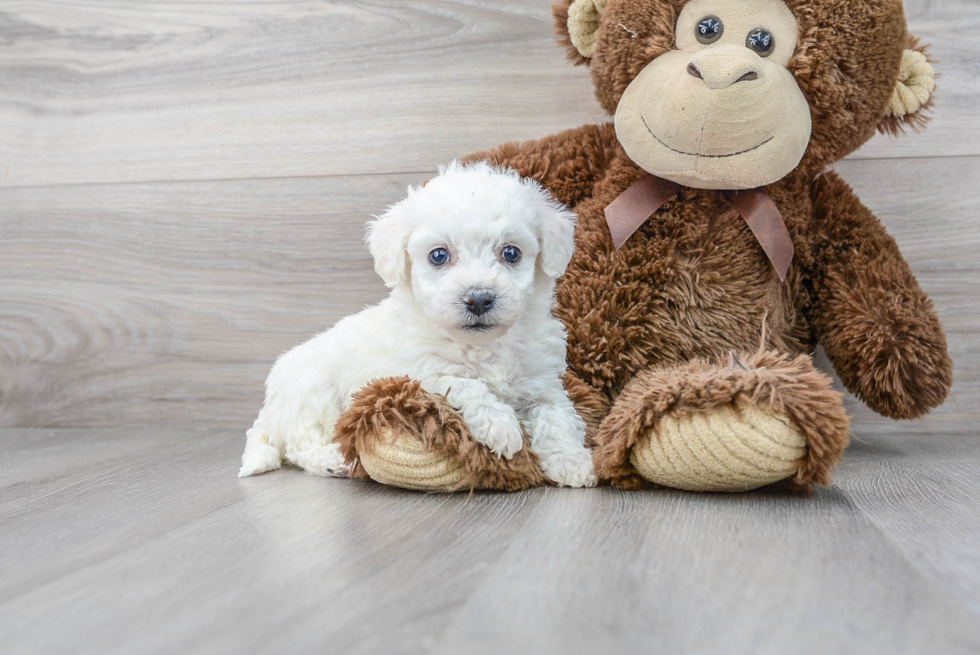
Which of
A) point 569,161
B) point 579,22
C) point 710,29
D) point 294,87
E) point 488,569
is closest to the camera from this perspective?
point 488,569

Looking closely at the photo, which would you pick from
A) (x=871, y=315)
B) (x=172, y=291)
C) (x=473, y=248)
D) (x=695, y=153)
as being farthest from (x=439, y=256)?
(x=172, y=291)

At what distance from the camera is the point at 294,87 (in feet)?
5.32

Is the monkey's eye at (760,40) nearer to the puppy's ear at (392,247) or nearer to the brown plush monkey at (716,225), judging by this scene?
the brown plush monkey at (716,225)

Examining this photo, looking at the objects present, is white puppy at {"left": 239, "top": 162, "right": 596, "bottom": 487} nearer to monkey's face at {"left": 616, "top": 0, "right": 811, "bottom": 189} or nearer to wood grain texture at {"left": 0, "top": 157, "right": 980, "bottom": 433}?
monkey's face at {"left": 616, "top": 0, "right": 811, "bottom": 189}

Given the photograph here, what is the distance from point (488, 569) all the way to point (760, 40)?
84 cm

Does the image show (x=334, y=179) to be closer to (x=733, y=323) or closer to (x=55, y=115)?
(x=55, y=115)

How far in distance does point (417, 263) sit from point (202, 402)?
2.83ft

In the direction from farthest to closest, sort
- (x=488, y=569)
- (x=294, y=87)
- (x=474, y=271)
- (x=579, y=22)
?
1. (x=294, y=87)
2. (x=579, y=22)
3. (x=474, y=271)
4. (x=488, y=569)

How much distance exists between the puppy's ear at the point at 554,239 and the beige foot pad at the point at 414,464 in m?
0.31

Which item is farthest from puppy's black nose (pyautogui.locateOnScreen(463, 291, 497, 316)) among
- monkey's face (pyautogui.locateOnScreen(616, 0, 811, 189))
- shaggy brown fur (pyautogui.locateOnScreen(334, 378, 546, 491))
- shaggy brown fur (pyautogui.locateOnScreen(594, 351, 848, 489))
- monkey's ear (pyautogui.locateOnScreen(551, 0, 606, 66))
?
monkey's ear (pyautogui.locateOnScreen(551, 0, 606, 66))

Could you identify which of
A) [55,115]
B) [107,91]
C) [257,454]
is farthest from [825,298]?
[55,115]

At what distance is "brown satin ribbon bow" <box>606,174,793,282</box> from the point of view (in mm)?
1211

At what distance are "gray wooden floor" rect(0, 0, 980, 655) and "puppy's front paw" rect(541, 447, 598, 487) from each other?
24 millimetres

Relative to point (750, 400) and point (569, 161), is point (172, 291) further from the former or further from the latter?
point (750, 400)
